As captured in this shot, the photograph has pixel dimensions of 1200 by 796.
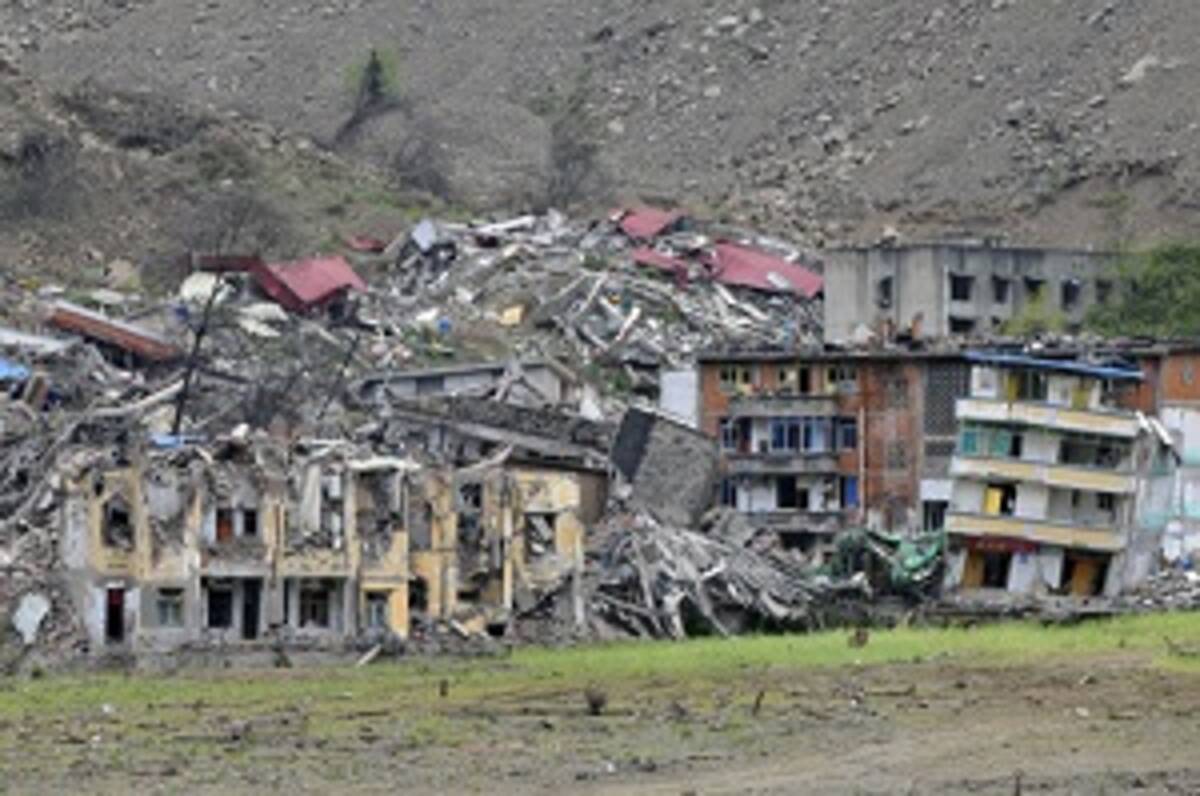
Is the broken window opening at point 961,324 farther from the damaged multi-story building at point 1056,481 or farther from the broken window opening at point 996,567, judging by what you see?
the broken window opening at point 996,567

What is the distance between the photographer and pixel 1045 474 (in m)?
78.6

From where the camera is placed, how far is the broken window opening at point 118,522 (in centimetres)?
6831

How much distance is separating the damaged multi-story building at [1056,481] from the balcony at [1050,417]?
0.05 feet

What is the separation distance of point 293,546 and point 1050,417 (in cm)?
1475

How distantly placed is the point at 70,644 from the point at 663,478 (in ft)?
53.9

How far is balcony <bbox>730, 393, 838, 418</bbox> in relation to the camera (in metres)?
83.7

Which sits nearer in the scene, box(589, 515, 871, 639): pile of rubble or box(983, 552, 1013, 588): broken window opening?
box(589, 515, 871, 639): pile of rubble

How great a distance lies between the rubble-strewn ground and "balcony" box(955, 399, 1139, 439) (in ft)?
29.3

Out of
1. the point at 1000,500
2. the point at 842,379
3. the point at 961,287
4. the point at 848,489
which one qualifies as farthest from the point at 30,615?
the point at 961,287

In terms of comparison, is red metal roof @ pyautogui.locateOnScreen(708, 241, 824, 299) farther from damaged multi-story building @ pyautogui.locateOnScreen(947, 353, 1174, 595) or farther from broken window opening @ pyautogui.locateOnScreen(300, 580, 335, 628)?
broken window opening @ pyautogui.locateOnScreen(300, 580, 335, 628)

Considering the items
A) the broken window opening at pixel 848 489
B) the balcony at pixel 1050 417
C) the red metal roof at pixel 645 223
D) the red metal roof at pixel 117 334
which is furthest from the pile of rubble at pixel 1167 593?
the red metal roof at pixel 645 223

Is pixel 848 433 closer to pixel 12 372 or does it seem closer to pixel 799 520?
pixel 799 520

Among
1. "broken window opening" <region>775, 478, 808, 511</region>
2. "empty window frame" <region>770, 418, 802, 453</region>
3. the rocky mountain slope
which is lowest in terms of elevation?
"broken window opening" <region>775, 478, 808, 511</region>

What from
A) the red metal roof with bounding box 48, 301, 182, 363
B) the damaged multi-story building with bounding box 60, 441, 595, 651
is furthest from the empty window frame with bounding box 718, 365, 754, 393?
the damaged multi-story building with bounding box 60, 441, 595, 651
